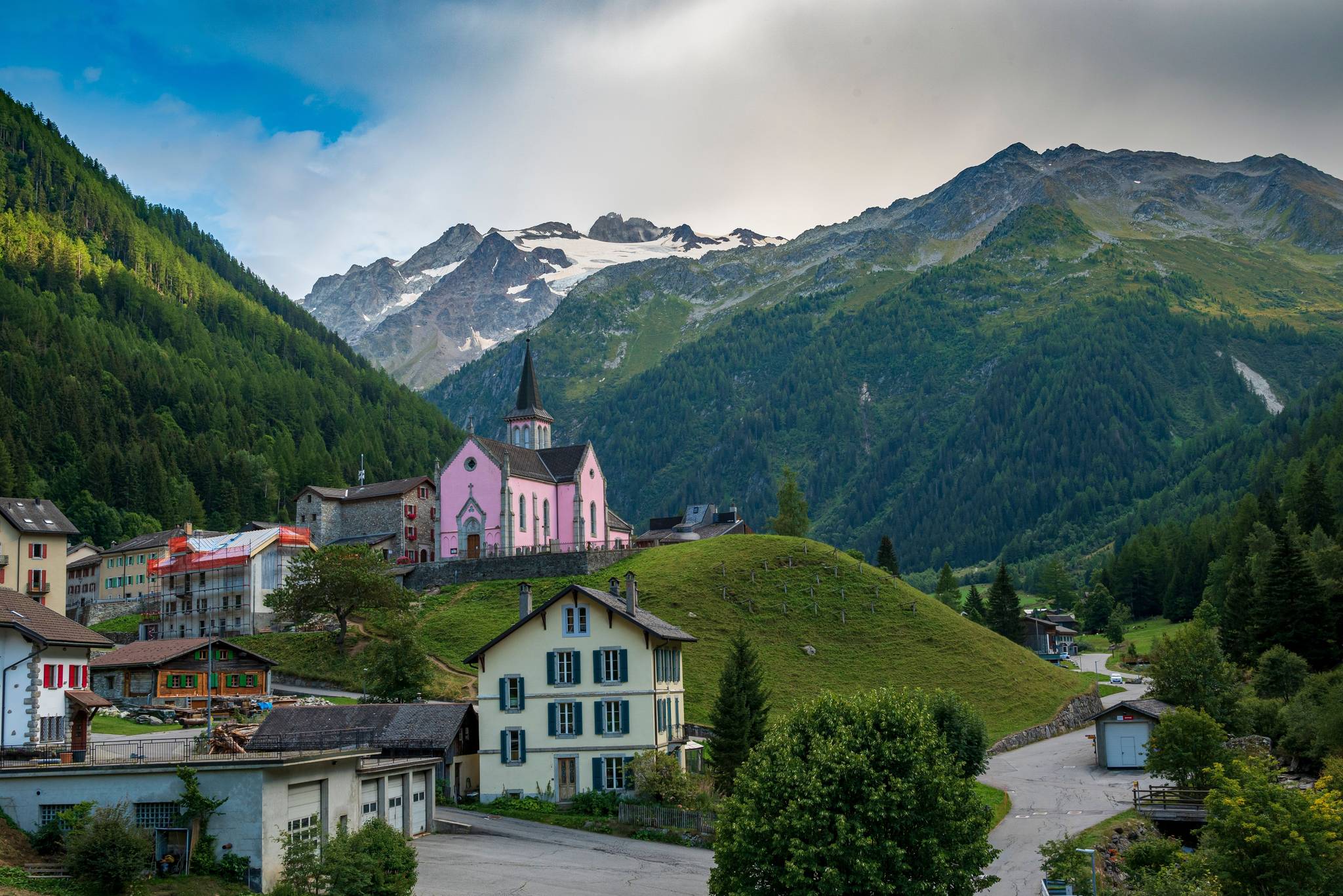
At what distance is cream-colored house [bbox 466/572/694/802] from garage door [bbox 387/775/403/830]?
8.32 meters

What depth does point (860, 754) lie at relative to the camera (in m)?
35.5

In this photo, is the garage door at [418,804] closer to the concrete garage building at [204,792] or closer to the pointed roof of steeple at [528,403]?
the concrete garage building at [204,792]

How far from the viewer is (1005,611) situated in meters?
120

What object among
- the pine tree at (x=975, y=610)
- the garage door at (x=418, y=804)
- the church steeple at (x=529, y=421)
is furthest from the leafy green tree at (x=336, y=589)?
the pine tree at (x=975, y=610)

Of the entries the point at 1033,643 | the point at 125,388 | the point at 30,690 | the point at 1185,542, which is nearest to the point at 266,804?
the point at 30,690

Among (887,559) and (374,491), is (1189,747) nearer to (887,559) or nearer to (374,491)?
(887,559)

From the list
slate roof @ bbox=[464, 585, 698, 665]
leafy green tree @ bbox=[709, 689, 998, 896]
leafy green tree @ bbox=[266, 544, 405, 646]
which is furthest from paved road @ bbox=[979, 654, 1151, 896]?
leafy green tree @ bbox=[266, 544, 405, 646]

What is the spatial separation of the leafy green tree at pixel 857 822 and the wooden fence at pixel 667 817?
1288 cm

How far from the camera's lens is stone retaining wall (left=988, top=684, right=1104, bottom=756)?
245ft

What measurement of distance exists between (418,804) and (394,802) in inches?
91.2

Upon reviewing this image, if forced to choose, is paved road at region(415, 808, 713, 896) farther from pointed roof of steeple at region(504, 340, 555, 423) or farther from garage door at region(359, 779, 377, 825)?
pointed roof of steeple at region(504, 340, 555, 423)

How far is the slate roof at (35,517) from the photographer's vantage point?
67500mm

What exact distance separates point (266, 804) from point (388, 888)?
458 centimetres

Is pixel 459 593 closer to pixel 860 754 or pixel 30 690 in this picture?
pixel 30 690
